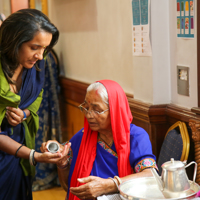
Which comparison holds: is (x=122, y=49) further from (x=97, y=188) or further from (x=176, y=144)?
(x=97, y=188)

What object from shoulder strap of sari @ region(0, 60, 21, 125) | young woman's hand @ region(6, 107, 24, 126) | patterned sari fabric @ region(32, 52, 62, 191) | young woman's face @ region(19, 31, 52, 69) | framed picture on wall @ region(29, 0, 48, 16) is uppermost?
framed picture on wall @ region(29, 0, 48, 16)

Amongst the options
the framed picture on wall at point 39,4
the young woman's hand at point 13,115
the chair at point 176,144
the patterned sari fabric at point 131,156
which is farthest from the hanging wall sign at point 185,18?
the framed picture on wall at point 39,4

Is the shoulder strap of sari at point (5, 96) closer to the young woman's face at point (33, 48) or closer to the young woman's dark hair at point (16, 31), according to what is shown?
the young woman's dark hair at point (16, 31)

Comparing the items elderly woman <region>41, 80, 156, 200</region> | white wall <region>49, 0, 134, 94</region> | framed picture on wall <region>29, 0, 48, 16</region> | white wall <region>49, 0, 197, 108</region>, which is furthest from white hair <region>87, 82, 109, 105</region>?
framed picture on wall <region>29, 0, 48, 16</region>

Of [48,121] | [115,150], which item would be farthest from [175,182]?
[48,121]

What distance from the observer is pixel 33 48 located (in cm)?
206

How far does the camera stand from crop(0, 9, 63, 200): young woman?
2.04 metres

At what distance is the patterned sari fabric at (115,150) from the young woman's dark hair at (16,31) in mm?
512

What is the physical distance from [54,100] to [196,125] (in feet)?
8.28

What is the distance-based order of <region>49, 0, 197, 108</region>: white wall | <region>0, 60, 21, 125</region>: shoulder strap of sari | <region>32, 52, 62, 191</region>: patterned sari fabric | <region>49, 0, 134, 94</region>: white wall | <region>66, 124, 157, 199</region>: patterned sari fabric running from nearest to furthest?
<region>66, 124, 157, 199</region>: patterned sari fabric → <region>0, 60, 21, 125</region>: shoulder strap of sari → <region>49, 0, 197, 108</region>: white wall → <region>49, 0, 134, 94</region>: white wall → <region>32, 52, 62, 191</region>: patterned sari fabric

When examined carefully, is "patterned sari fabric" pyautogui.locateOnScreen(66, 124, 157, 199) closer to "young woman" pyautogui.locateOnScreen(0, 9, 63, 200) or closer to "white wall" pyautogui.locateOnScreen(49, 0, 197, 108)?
"young woman" pyautogui.locateOnScreen(0, 9, 63, 200)

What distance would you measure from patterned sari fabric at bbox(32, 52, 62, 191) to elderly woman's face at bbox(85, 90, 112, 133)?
2317 millimetres

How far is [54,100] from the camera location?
427 cm

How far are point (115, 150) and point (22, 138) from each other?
0.73 m
